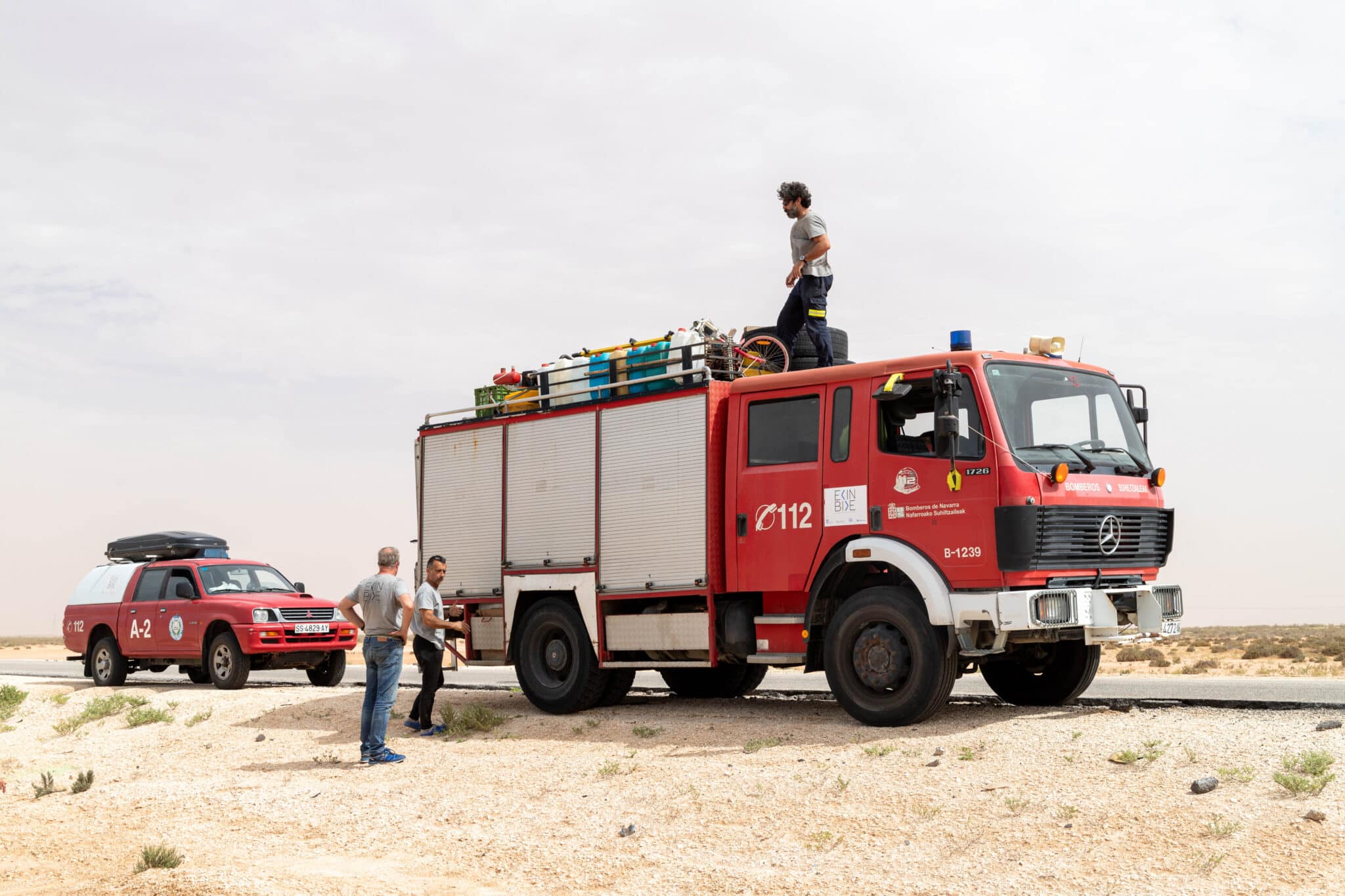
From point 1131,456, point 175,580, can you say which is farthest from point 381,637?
point 175,580

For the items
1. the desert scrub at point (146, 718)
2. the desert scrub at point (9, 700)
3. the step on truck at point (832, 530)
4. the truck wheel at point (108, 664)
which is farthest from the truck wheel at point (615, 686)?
the truck wheel at point (108, 664)

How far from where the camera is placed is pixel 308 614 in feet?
64.7

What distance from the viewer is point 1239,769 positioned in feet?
Answer: 28.9

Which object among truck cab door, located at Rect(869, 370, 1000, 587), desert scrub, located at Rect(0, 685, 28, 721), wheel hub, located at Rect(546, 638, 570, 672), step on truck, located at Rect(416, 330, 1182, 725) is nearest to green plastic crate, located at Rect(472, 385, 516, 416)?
step on truck, located at Rect(416, 330, 1182, 725)

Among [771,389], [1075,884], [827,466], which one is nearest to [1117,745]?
[1075,884]

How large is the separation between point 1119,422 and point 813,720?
12.8 feet

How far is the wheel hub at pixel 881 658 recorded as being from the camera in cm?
1125

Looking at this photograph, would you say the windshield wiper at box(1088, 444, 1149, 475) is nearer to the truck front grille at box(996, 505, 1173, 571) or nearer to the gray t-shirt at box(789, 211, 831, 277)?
the truck front grille at box(996, 505, 1173, 571)

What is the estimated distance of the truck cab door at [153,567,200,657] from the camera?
1998 centimetres

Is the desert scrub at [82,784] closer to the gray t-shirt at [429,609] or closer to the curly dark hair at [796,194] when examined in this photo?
the gray t-shirt at [429,609]

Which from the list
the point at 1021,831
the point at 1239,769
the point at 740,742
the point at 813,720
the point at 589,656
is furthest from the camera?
the point at 589,656

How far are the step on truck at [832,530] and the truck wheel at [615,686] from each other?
0.08 ft

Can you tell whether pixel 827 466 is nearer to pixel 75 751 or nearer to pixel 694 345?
pixel 694 345

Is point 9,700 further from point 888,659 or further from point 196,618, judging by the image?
point 888,659
